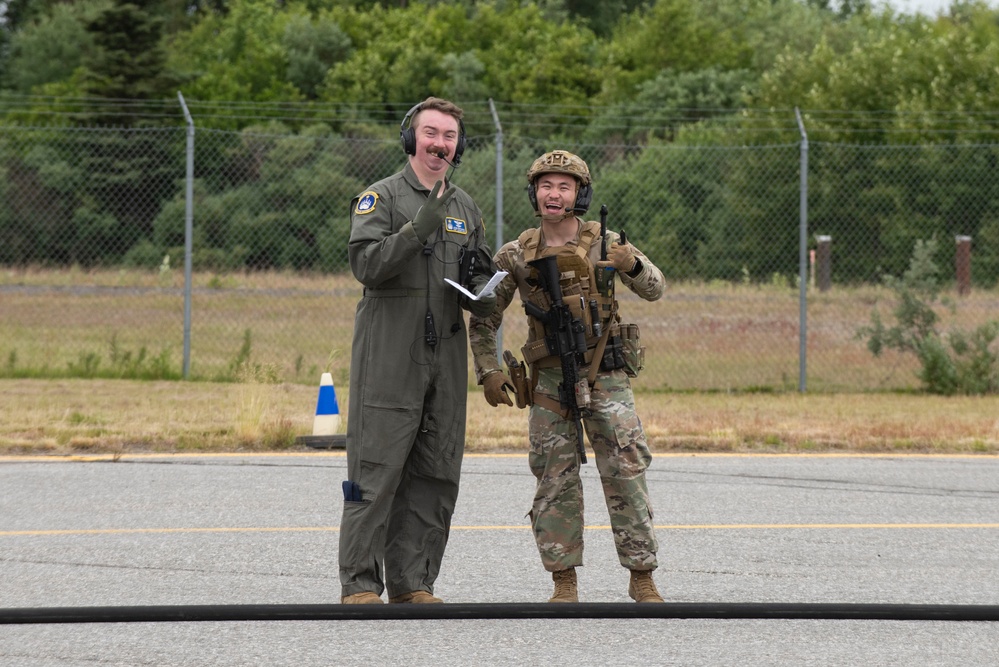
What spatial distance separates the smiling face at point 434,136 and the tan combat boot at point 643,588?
6.18 feet

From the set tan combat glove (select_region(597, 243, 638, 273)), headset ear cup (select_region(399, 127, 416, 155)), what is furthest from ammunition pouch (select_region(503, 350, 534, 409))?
headset ear cup (select_region(399, 127, 416, 155))

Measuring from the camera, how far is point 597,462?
5758mm

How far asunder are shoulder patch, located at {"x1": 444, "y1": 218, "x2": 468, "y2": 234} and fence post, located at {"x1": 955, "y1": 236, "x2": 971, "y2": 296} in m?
17.6

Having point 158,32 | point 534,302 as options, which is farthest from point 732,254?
point 158,32

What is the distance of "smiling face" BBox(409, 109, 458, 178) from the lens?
5.64 metres

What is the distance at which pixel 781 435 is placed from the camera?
1112 centimetres

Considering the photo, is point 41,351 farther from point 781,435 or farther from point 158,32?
point 158,32

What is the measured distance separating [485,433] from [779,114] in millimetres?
29282

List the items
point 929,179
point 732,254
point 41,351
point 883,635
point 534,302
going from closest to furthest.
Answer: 1. point 883,635
2. point 534,302
3. point 41,351
4. point 732,254
5. point 929,179

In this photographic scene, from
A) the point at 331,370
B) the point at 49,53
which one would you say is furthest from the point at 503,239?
the point at 49,53

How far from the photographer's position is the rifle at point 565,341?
566 cm

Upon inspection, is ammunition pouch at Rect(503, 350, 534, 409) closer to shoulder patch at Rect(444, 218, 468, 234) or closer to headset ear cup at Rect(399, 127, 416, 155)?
shoulder patch at Rect(444, 218, 468, 234)

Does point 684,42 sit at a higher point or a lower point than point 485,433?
higher

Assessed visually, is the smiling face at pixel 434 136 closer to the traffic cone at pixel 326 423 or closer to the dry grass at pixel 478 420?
the traffic cone at pixel 326 423
